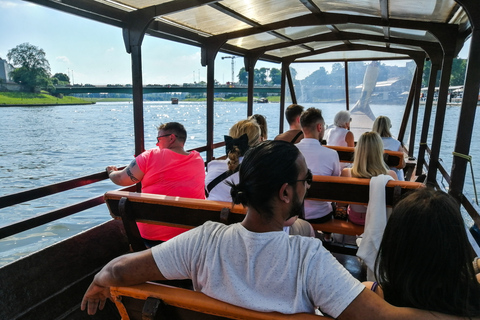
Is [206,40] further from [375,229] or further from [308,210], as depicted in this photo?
[375,229]

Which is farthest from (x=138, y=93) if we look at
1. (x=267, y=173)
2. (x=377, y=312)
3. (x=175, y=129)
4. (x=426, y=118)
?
(x=426, y=118)

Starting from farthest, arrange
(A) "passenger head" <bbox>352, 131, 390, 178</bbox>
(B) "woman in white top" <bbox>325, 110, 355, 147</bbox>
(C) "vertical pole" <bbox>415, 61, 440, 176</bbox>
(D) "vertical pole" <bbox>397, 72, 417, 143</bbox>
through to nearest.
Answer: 1. (D) "vertical pole" <bbox>397, 72, 417, 143</bbox>
2. (C) "vertical pole" <bbox>415, 61, 440, 176</bbox>
3. (B) "woman in white top" <bbox>325, 110, 355, 147</bbox>
4. (A) "passenger head" <bbox>352, 131, 390, 178</bbox>

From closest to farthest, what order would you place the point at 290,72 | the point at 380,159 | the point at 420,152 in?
the point at 380,159 < the point at 420,152 < the point at 290,72

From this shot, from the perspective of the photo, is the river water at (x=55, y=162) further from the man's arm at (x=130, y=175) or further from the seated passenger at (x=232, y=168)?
the seated passenger at (x=232, y=168)

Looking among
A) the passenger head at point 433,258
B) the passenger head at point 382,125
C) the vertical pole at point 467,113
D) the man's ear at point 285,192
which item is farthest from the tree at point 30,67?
the passenger head at point 433,258

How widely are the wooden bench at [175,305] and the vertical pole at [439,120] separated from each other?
3703 mm

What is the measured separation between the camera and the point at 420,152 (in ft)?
18.2

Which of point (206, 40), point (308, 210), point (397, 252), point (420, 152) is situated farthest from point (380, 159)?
point (420, 152)

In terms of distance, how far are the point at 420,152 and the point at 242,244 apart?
532 cm

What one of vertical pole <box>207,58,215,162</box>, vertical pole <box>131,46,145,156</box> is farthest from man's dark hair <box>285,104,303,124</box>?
vertical pole <box>131,46,145,156</box>

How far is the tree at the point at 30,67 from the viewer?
17.1m

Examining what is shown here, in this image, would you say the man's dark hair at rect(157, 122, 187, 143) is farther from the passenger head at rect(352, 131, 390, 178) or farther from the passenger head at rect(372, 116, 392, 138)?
the passenger head at rect(372, 116, 392, 138)

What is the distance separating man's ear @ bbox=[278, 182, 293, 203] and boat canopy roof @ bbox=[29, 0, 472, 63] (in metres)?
2.46

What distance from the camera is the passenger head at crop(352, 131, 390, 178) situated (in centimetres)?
255
